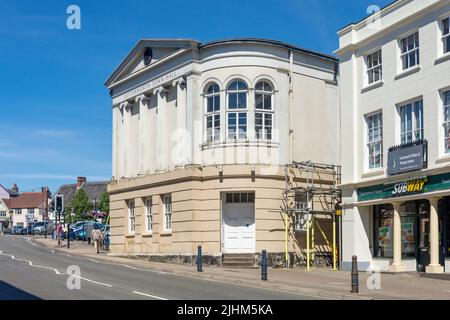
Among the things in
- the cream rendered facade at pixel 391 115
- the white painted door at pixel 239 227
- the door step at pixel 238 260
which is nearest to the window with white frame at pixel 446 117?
the cream rendered facade at pixel 391 115

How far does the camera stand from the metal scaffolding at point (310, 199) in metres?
31.4

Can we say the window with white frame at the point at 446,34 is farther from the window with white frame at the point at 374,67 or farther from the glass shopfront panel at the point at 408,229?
the glass shopfront panel at the point at 408,229

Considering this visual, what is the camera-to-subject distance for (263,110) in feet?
105

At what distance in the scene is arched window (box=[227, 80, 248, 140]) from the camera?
3177 centimetres

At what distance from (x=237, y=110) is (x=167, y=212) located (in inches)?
256

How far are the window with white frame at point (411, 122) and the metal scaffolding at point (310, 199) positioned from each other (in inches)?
227

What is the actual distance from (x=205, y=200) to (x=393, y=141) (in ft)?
30.8

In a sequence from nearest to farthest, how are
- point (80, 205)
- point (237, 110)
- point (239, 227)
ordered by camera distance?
1. point (237, 110)
2. point (239, 227)
3. point (80, 205)

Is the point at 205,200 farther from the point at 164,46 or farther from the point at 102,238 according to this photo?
the point at 102,238

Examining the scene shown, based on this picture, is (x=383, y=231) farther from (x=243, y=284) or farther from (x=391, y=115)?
(x=243, y=284)

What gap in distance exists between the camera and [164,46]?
3456 centimetres

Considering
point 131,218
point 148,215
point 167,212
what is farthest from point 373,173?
point 131,218

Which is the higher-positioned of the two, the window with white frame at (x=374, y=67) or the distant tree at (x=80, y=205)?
the window with white frame at (x=374, y=67)
